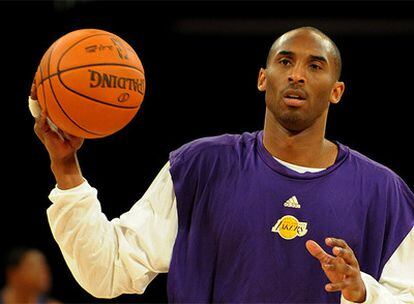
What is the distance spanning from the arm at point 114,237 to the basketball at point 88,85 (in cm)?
27

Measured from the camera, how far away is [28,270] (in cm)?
740

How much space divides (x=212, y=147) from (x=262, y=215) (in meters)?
0.36

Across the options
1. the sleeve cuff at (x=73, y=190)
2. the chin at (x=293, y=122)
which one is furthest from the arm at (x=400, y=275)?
the sleeve cuff at (x=73, y=190)

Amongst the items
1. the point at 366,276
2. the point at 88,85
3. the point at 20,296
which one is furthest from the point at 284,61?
the point at 20,296

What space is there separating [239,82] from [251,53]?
0.28 m

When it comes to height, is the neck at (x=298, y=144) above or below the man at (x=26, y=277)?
above

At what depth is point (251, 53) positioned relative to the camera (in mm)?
7789

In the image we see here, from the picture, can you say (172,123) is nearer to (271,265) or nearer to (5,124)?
(5,124)

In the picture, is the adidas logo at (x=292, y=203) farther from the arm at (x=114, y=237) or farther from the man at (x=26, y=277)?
the man at (x=26, y=277)

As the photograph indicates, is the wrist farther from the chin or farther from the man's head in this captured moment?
the man's head

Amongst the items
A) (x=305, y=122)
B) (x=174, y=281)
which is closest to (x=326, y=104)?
(x=305, y=122)

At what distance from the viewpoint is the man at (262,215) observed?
10.9 ft

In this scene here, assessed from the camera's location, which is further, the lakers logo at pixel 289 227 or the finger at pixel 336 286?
the lakers logo at pixel 289 227

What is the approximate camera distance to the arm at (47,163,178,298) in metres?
3.28
